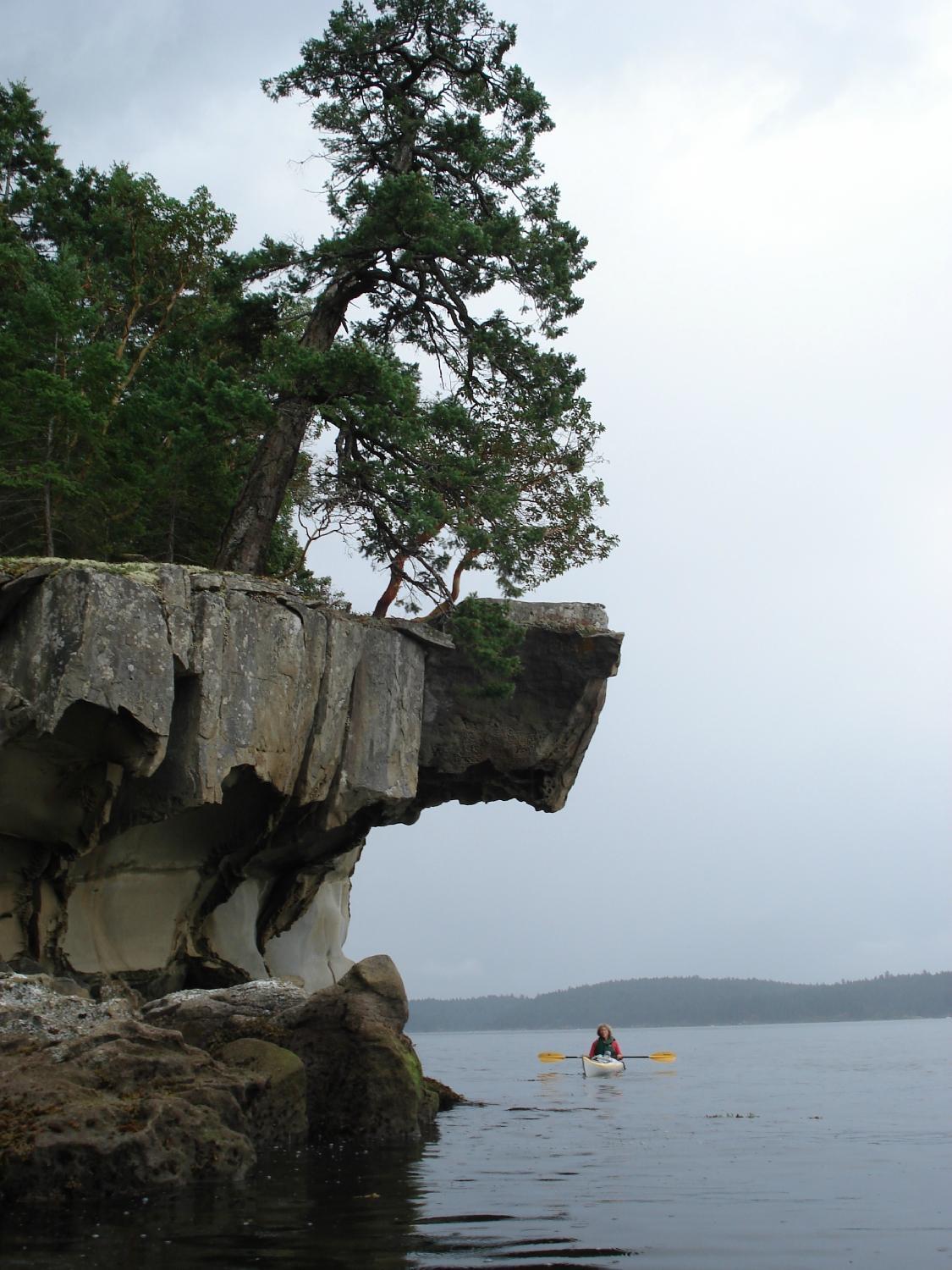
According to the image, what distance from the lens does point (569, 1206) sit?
11.6m

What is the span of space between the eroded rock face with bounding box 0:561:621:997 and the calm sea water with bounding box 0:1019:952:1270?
6289mm

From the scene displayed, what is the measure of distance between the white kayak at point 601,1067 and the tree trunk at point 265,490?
21111mm

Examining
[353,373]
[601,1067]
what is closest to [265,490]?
[353,373]

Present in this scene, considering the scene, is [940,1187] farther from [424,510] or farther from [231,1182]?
[424,510]

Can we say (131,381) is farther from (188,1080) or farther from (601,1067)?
(601,1067)

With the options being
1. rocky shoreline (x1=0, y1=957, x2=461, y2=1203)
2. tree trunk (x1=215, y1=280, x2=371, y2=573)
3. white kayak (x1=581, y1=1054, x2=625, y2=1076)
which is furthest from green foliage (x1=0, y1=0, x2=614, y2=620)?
white kayak (x1=581, y1=1054, x2=625, y2=1076)

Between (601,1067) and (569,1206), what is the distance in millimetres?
26250

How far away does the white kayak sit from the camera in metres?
36.4

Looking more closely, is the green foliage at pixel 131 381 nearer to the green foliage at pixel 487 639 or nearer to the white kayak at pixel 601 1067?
the green foliage at pixel 487 639

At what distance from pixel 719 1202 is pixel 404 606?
14728mm

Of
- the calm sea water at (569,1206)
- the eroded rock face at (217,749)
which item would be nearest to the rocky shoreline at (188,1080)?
the calm sea water at (569,1206)

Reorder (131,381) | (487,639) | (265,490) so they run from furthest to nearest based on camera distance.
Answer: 1. (131,381)
2. (265,490)
3. (487,639)

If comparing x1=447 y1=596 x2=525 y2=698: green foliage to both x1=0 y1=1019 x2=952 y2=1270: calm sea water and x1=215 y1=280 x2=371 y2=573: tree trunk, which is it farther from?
x1=0 y1=1019 x2=952 y2=1270: calm sea water

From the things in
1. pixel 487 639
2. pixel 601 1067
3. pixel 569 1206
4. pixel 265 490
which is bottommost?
pixel 601 1067
